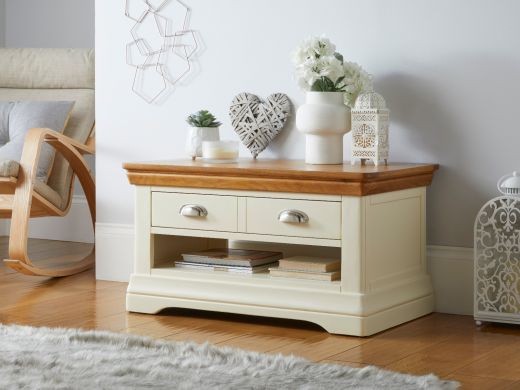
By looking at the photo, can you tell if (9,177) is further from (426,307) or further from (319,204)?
(426,307)

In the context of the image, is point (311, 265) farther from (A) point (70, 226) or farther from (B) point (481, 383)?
(A) point (70, 226)

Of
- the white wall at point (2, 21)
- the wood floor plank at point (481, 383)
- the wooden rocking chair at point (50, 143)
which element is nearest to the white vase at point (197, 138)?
the wooden rocking chair at point (50, 143)

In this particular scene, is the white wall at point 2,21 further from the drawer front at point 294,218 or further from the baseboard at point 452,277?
the baseboard at point 452,277

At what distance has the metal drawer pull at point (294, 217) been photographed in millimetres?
2867

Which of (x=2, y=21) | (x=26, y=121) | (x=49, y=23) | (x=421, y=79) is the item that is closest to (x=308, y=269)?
(x=421, y=79)

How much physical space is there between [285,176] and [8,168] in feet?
3.76

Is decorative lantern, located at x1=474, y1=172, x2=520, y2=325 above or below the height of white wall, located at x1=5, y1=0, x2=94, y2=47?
below

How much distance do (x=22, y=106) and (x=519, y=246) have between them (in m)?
2.23

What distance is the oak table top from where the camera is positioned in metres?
2.79

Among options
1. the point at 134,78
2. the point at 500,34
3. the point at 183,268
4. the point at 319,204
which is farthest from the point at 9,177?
the point at 500,34

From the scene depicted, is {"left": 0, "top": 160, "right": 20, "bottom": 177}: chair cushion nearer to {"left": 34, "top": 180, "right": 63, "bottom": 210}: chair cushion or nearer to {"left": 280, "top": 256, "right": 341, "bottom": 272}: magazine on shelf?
{"left": 34, "top": 180, "right": 63, "bottom": 210}: chair cushion

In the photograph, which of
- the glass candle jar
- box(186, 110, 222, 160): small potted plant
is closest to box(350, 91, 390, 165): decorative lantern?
the glass candle jar

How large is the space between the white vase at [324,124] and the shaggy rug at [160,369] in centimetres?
81

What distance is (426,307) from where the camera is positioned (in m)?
3.12
